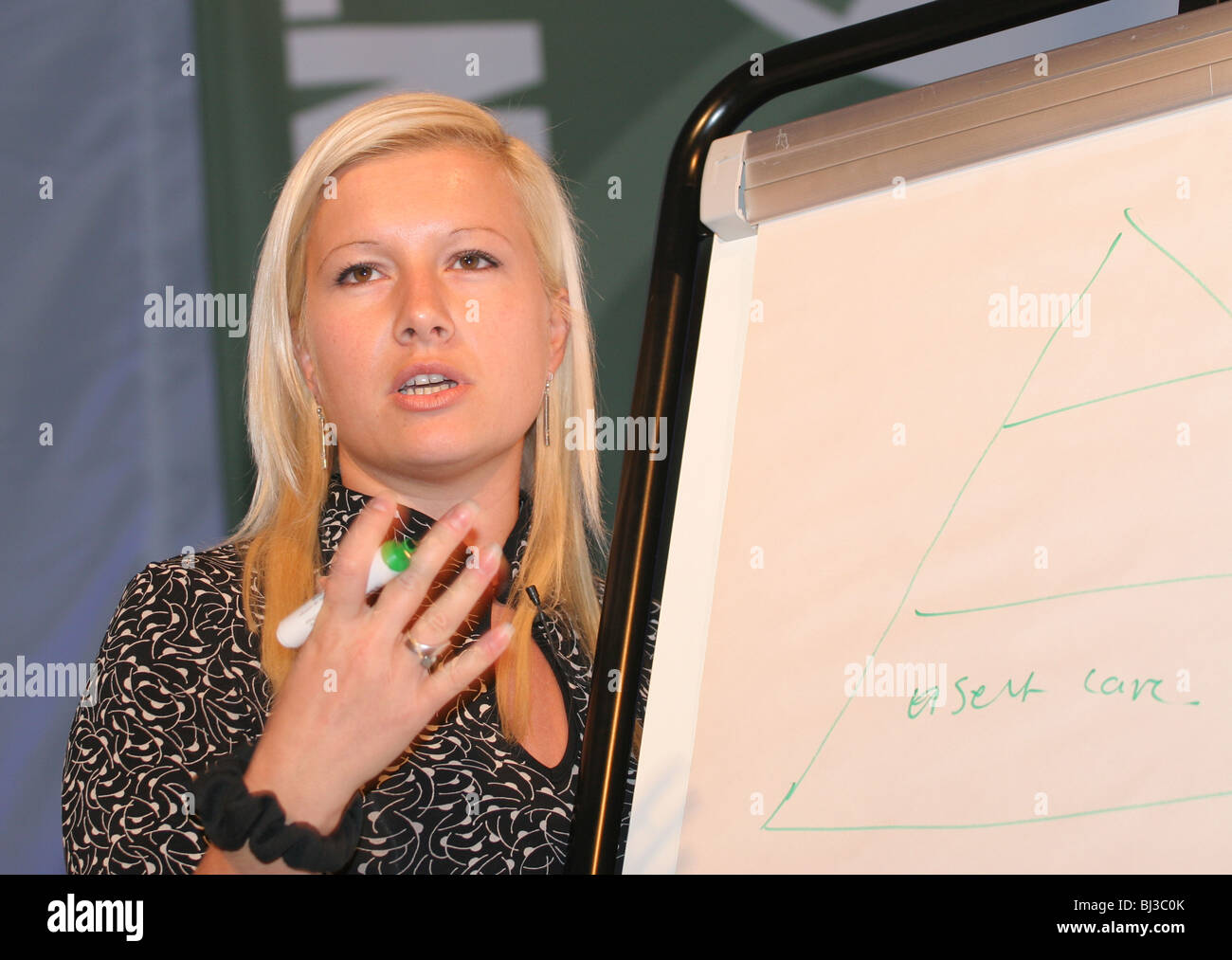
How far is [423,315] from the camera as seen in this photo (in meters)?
0.98

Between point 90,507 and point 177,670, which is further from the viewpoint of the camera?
point 90,507

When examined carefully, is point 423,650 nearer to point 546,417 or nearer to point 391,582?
point 391,582

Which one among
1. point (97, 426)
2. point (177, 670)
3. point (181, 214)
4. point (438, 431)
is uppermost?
point (181, 214)

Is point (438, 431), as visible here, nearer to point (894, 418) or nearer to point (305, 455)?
point (305, 455)

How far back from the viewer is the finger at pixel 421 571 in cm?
62

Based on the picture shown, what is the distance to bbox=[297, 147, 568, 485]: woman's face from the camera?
39.5 inches

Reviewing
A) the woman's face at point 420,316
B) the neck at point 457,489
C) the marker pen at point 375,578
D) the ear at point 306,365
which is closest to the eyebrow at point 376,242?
the woman's face at point 420,316

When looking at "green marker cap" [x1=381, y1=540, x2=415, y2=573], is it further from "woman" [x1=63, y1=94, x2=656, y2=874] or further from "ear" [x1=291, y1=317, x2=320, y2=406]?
"ear" [x1=291, y1=317, x2=320, y2=406]

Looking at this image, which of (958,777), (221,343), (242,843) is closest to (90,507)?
(221,343)

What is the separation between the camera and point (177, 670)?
881 millimetres

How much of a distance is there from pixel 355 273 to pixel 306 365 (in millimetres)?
Answer: 141

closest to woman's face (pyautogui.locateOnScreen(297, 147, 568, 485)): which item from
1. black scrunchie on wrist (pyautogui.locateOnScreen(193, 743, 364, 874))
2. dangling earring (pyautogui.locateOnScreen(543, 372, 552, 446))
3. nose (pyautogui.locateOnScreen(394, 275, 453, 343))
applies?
nose (pyautogui.locateOnScreen(394, 275, 453, 343))
